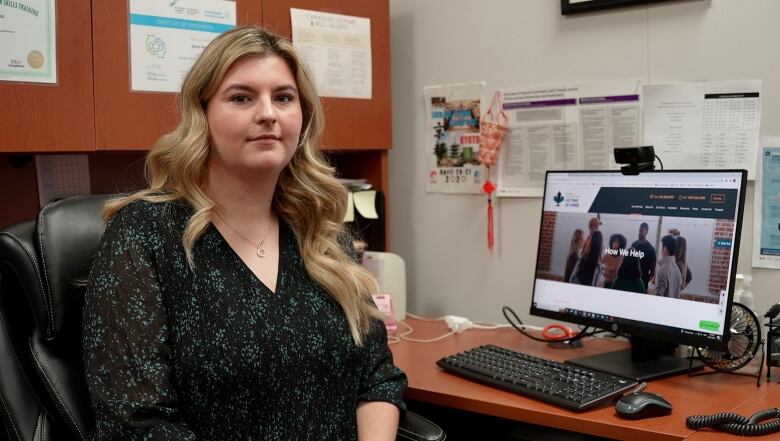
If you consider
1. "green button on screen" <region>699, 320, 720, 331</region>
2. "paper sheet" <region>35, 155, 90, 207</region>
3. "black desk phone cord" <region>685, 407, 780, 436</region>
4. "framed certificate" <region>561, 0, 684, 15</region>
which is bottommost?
"black desk phone cord" <region>685, 407, 780, 436</region>

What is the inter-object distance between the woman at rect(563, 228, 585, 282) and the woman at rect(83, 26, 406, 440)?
505 mm

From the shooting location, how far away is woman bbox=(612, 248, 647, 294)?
5.98ft

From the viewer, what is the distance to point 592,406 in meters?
1.58

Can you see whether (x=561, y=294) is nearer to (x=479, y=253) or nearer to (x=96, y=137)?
(x=479, y=253)

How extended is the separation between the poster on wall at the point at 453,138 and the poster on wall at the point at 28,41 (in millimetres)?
1156

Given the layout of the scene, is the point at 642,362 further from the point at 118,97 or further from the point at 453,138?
the point at 118,97

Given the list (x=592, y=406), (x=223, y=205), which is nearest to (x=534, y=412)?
(x=592, y=406)

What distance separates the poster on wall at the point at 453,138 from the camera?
2.45 meters

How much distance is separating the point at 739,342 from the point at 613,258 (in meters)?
0.32

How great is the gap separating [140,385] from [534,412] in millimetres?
743

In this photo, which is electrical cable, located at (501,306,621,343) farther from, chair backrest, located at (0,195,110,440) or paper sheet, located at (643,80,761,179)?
chair backrest, located at (0,195,110,440)

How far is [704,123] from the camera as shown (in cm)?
200

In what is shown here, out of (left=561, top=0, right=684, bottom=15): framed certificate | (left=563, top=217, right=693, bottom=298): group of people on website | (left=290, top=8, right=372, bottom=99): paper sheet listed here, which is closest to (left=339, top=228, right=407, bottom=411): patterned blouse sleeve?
(left=563, top=217, right=693, bottom=298): group of people on website

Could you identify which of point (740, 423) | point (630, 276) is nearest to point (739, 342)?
point (630, 276)
